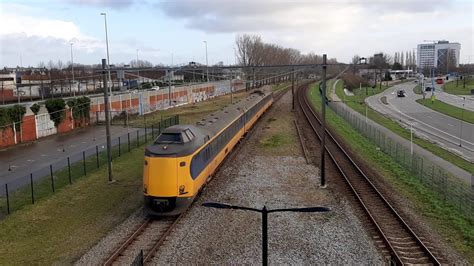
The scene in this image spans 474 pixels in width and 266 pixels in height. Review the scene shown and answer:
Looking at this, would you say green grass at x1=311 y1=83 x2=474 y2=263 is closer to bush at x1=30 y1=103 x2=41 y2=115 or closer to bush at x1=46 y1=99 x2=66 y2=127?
bush at x1=46 y1=99 x2=66 y2=127

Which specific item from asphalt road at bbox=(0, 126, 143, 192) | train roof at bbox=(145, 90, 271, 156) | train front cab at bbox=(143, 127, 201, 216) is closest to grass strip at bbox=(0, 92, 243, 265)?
train front cab at bbox=(143, 127, 201, 216)

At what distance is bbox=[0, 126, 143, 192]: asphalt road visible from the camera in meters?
29.0

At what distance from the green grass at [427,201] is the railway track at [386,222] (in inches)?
50.3

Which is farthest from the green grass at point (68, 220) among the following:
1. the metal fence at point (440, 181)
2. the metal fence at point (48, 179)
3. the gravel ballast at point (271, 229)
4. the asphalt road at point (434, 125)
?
the asphalt road at point (434, 125)

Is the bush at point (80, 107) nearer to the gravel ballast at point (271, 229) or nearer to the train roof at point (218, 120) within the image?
the train roof at point (218, 120)

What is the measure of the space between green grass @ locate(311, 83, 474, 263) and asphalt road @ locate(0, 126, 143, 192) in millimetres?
21124

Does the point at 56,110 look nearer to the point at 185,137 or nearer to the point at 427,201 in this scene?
the point at 185,137

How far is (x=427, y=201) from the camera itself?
21.0 meters

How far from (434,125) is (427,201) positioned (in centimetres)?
3916

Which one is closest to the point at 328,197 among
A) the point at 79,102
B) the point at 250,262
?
the point at 250,262

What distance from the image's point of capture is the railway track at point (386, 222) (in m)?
14.9

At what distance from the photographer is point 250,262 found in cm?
1448

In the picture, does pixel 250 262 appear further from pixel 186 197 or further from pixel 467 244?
pixel 467 244

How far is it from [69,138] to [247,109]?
1822 centimetres
